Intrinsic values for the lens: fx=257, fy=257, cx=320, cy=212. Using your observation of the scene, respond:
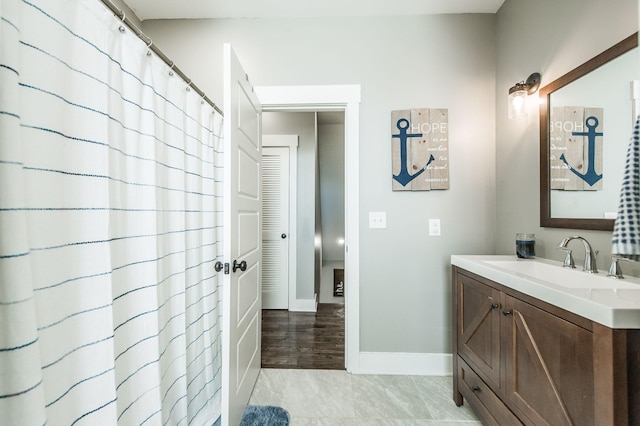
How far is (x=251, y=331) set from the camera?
5.41 feet

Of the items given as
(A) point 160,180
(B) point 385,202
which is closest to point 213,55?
(A) point 160,180

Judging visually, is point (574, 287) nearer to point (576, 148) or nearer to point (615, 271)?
point (615, 271)

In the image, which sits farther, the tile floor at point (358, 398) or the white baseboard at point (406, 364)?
the white baseboard at point (406, 364)

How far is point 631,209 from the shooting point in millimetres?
736

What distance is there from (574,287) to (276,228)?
2614 millimetres

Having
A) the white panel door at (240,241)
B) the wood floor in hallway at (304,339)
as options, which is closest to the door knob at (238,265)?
the white panel door at (240,241)

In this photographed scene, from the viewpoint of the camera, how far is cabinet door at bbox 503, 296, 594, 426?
2.52 feet

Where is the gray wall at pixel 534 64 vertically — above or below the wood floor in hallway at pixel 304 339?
above

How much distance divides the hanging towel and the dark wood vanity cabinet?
23 cm

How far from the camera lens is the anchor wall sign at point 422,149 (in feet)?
6.05

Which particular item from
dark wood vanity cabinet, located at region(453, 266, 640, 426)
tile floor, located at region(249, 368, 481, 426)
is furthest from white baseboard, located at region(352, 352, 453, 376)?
dark wood vanity cabinet, located at region(453, 266, 640, 426)

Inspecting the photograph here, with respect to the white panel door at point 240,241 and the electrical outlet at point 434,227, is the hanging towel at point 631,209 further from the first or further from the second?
the white panel door at point 240,241

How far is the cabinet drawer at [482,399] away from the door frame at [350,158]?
26.5 inches

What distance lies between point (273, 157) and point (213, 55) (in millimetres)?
1313
